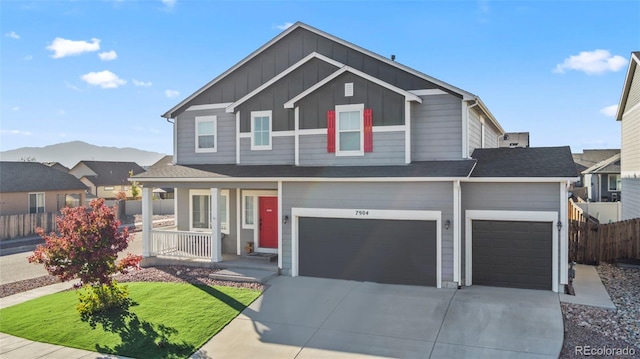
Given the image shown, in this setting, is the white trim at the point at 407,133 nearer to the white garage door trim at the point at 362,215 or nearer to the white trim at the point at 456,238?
the white garage door trim at the point at 362,215

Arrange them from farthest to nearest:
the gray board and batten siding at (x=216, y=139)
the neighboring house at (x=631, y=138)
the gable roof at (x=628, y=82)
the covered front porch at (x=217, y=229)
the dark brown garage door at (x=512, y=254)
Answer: the neighboring house at (x=631, y=138)
the gable roof at (x=628, y=82)
the gray board and batten siding at (x=216, y=139)
the covered front porch at (x=217, y=229)
the dark brown garage door at (x=512, y=254)

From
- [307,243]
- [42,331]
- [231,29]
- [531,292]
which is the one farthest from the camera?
[231,29]

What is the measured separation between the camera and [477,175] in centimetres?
1164

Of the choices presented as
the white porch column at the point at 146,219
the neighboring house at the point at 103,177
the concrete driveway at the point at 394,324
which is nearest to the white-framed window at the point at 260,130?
the white porch column at the point at 146,219

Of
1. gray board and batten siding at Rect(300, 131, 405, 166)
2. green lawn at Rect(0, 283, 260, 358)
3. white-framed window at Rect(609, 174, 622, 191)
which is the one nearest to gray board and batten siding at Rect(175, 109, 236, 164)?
gray board and batten siding at Rect(300, 131, 405, 166)

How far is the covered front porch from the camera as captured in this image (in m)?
14.2

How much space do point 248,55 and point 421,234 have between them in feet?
31.1

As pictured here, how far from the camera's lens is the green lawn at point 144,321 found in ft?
28.7

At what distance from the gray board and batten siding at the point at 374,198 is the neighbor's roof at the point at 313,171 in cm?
33

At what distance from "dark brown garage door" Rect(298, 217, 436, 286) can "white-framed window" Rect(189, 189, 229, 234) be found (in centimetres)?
414

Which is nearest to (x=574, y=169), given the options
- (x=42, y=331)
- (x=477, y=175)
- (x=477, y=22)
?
(x=477, y=175)

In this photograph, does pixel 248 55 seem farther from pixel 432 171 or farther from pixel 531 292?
pixel 531 292

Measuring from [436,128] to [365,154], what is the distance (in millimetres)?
2281

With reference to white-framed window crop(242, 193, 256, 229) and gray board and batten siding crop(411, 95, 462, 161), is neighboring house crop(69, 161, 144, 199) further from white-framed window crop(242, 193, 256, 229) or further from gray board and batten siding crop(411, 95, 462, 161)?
gray board and batten siding crop(411, 95, 462, 161)
